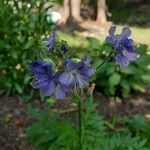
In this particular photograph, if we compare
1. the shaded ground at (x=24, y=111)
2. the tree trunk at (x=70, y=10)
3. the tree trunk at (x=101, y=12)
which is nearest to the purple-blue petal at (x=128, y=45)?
the shaded ground at (x=24, y=111)

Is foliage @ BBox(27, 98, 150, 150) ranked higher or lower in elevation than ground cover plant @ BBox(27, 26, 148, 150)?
lower

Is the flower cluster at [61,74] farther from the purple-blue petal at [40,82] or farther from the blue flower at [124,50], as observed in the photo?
the blue flower at [124,50]

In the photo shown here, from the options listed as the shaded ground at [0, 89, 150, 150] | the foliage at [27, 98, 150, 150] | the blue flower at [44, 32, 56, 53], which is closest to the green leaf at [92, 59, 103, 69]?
the blue flower at [44, 32, 56, 53]

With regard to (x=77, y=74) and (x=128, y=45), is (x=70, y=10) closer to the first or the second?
(x=128, y=45)

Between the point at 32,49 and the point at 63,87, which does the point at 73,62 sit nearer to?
the point at 63,87

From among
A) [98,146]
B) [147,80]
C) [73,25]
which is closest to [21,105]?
[147,80]

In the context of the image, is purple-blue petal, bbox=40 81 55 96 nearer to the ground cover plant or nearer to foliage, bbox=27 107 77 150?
the ground cover plant

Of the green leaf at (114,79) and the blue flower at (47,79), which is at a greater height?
the blue flower at (47,79)
